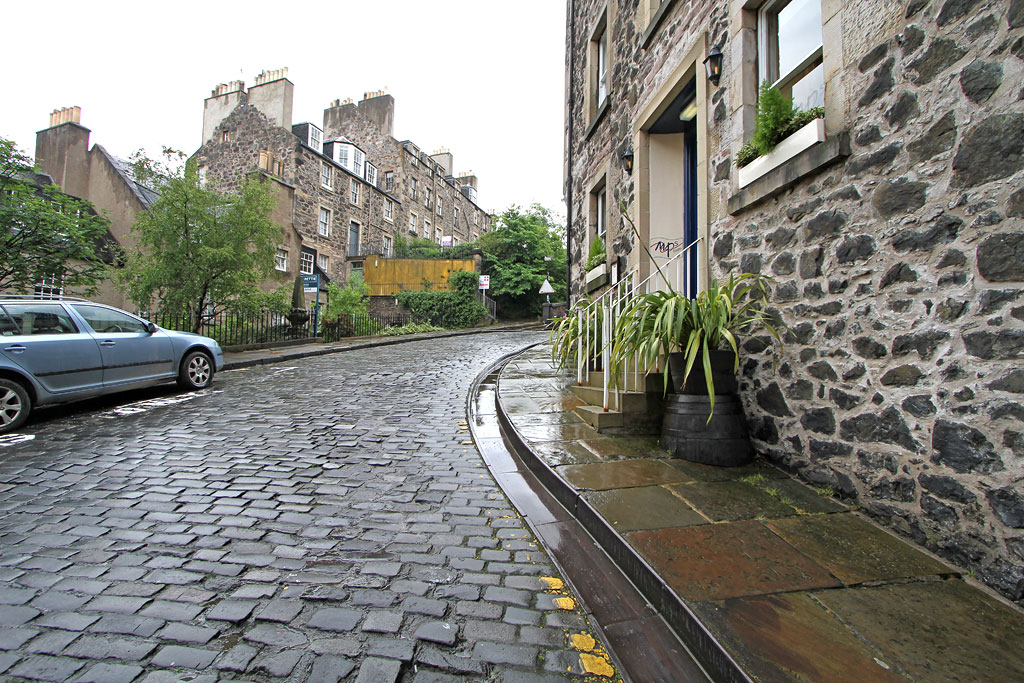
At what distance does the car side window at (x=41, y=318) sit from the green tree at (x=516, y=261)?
2288 cm

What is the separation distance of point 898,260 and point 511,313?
26700 millimetres

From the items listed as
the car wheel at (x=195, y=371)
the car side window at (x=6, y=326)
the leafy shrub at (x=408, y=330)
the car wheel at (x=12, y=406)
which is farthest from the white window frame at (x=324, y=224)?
the car wheel at (x=12, y=406)

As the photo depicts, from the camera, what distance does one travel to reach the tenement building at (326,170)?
81.6ft

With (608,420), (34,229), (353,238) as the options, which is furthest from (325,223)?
(608,420)

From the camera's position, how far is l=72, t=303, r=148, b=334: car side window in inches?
240

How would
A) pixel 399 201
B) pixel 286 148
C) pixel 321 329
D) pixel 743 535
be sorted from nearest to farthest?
pixel 743 535 < pixel 321 329 < pixel 286 148 < pixel 399 201

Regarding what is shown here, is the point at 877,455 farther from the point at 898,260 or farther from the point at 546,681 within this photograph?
the point at 546,681

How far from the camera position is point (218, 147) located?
2630 cm

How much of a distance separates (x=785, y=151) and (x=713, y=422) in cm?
202

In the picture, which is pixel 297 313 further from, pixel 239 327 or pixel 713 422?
pixel 713 422

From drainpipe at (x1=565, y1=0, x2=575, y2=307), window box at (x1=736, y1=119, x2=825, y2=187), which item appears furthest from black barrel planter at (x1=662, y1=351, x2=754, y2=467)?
drainpipe at (x1=565, y1=0, x2=575, y2=307)

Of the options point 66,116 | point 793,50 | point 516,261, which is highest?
point 66,116

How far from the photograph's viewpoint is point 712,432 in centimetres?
351

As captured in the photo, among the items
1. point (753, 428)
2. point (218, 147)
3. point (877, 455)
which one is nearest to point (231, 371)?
point (753, 428)
